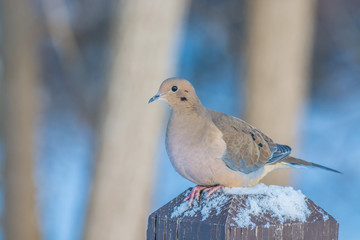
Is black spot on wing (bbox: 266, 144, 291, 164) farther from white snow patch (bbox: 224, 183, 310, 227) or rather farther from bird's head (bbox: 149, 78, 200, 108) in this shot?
white snow patch (bbox: 224, 183, 310, 227)

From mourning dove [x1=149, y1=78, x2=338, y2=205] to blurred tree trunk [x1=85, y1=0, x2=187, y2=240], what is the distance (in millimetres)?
2384

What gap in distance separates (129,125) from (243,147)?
2505mm

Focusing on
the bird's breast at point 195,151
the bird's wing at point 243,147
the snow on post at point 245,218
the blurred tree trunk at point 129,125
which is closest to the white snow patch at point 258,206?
the snow on post at point 245,218

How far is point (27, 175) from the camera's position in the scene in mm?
6781

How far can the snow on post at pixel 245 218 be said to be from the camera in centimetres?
134

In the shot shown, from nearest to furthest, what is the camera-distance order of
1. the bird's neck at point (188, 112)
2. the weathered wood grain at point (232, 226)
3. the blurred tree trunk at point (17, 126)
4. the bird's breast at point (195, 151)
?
the weathered wood grain at point (232, 226) → the bird's breast at point (195, 151) → the bird's neck at point (188, 112) → the blurred tree trunk at point (17, 126)

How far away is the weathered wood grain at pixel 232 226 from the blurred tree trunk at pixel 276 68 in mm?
3786

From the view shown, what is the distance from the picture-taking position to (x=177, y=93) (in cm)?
204

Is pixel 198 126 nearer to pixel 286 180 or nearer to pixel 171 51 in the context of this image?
pixel 171 51

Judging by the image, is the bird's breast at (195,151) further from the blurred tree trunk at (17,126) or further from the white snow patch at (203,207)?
the blurred tree trunk at (17,126)

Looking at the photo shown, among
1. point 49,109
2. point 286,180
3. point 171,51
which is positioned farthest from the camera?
point 49,109

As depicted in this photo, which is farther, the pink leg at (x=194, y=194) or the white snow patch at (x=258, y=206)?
the pink leg at (x=194, y=194)

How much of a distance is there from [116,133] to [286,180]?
1971 millimetres

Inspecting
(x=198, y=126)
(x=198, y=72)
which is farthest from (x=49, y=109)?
(x=198, y=126)
